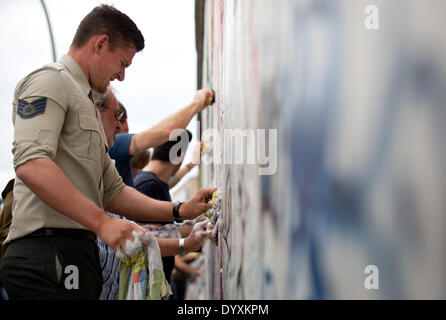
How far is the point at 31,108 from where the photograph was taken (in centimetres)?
161

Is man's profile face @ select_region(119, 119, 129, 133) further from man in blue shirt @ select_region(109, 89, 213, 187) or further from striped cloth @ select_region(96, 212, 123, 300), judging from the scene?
striped cloth @ select_region(96, 212, 123, 300)

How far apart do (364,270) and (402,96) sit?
259mm

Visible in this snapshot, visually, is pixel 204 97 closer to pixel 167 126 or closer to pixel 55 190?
pixel 167 126

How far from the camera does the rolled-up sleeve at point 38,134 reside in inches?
60.5

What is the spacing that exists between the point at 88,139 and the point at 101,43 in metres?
0.47

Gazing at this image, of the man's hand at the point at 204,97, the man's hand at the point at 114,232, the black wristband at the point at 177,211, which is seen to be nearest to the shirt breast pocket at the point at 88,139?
the man's hand at the point at 114,232

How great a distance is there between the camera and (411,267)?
64cm

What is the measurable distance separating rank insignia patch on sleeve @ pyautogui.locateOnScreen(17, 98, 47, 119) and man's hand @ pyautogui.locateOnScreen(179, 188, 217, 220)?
1167 mm

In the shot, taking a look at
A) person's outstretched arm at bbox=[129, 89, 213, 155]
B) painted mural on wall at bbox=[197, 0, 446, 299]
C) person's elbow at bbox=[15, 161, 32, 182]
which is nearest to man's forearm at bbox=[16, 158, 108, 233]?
person's elbow at bbox=[15, 161, 32, 182]

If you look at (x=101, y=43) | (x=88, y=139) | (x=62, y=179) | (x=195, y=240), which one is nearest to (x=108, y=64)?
(x=101, y=43)

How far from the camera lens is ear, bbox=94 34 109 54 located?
1.97 m

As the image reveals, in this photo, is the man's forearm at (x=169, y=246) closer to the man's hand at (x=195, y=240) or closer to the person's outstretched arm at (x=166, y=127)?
the man's hand at (x=195, y=240)

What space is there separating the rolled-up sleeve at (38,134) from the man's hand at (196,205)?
1105 mm
